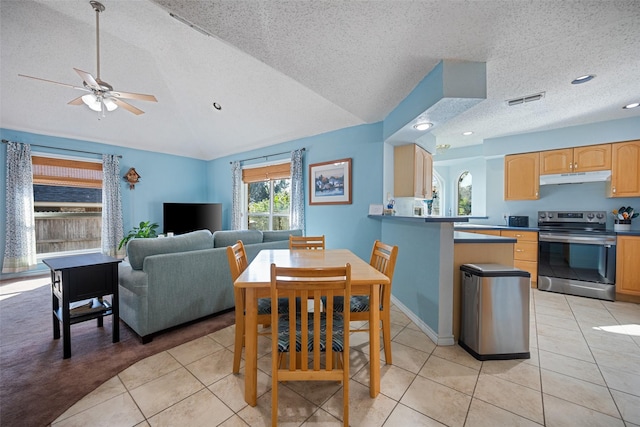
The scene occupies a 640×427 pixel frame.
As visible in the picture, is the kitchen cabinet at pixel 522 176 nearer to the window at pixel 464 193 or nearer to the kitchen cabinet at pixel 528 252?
the kitchen cabinet at pixel 528 252

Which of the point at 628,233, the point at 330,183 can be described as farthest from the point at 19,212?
the point at 628,233

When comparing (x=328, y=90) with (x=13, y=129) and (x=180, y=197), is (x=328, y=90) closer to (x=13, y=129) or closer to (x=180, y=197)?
(x=180, y=197)

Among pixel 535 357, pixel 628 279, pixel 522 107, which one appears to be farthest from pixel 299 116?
pixel 628 279

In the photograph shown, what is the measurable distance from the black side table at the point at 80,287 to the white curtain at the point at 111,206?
305 centimetres

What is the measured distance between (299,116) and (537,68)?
114 inches

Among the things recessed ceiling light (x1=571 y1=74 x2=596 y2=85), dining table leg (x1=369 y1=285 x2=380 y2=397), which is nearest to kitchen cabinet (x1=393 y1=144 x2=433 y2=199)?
recessed ceiling light (x1=571 y1=74 x2=596 y2=85)

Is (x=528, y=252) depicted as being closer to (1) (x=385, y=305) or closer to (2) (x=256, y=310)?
(1) (x=385, y=305)

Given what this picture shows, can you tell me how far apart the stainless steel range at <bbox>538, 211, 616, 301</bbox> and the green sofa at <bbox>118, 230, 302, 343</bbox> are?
433 cm

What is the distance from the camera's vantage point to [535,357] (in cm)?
198

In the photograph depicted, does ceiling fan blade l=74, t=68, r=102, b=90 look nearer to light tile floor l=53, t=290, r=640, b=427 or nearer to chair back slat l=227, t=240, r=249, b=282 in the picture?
chair back slat l=227, t=240, r=249, b=282

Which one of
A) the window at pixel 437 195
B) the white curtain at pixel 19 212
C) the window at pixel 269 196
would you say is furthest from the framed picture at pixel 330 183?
the white curtain at pixel 19 212

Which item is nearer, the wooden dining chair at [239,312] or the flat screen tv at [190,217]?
the wooden dining chair at [239,312]

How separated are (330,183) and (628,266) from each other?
3996mm

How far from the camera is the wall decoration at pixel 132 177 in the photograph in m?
5.04
